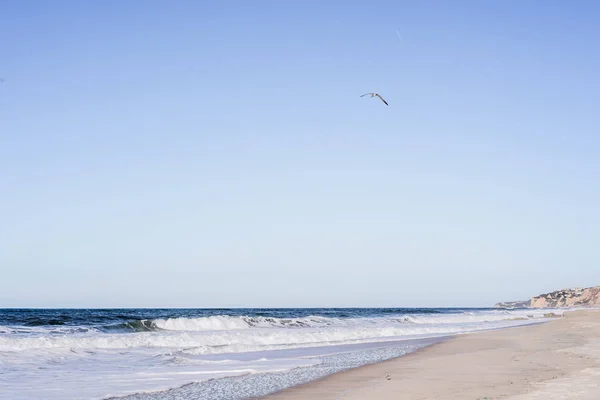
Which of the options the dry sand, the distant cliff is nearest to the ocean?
the dry sand

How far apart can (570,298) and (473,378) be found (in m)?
146

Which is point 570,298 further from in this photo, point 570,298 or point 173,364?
point 173,364

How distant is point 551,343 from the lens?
20.1 m

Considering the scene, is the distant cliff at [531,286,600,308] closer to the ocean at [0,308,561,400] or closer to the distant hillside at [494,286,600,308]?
the distant hillside at [494,286,600,308]

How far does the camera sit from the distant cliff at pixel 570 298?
433 ft

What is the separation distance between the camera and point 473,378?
451 inches

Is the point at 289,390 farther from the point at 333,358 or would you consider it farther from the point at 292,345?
the point at 292,345

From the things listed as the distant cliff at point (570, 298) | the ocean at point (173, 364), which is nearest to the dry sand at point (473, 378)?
the ocean at point (173, 364)

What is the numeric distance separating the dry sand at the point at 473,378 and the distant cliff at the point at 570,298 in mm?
122534

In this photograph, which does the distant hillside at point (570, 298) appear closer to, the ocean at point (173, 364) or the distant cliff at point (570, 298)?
the distant cliff at point (570, 298)

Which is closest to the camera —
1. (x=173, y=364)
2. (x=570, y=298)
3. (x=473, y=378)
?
(x=473, y=378)

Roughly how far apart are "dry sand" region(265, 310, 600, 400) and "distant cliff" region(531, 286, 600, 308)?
402 ft

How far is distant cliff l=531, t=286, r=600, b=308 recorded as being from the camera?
13188 centimetres

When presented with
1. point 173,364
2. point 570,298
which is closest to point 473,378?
point 173,364
